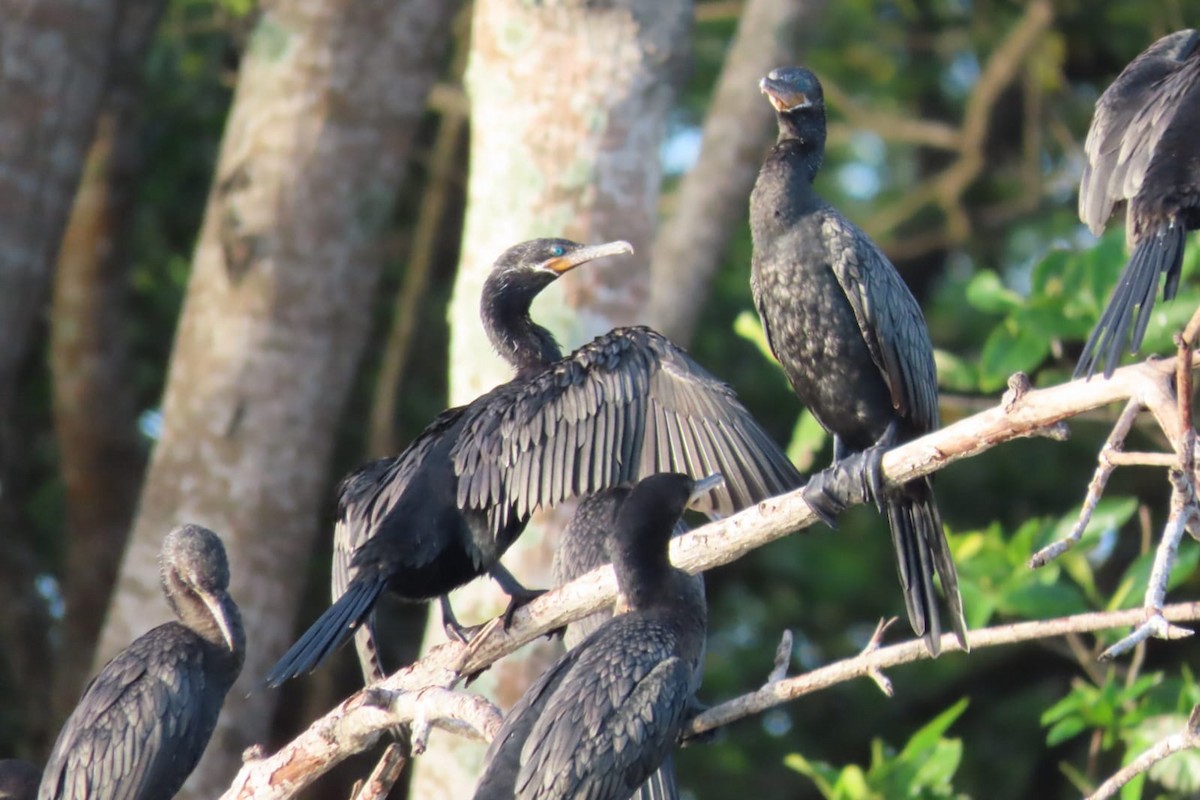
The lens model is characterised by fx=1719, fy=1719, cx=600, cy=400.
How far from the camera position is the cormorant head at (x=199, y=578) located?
4555 millimetres

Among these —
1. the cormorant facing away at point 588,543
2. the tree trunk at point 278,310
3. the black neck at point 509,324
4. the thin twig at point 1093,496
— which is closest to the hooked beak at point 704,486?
the cormorant facing away at point 588,543

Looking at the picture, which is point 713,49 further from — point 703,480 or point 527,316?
point 703,480

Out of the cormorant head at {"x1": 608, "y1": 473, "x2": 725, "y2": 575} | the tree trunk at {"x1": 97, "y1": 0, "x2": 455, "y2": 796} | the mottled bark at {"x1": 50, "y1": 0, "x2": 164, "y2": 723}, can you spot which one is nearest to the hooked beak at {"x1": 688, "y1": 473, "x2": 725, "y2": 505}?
the cormorant head at {"x1": 608, "y1": 473, "x2": 725, "y2": 575}

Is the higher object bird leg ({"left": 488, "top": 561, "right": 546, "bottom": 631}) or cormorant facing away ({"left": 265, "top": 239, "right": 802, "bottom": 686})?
cormorant facing away ({"left": 265, "top": 239, "right": 802, "bottom": 686})

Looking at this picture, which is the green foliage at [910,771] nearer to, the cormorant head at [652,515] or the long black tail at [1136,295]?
the cormorant head at [652,515]

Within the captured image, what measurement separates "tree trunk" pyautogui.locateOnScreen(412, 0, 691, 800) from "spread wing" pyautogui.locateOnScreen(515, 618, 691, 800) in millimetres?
1855

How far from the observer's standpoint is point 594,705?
3.70 meters

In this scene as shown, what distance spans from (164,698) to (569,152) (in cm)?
232

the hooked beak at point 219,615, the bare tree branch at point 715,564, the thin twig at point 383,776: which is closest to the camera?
the bare tree branch at point 715,564

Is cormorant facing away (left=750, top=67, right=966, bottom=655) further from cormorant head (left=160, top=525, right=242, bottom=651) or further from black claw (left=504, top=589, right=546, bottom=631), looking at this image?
cormorant head (left=160, top=525, right=242, bottom=651)

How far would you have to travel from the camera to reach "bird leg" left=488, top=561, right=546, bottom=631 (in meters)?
4.15

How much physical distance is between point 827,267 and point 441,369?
4.74 meters

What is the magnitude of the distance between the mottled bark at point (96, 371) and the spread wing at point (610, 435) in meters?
3.49

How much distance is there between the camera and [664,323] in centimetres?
672
